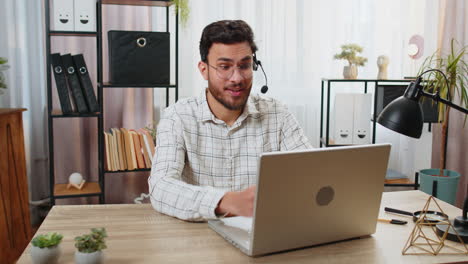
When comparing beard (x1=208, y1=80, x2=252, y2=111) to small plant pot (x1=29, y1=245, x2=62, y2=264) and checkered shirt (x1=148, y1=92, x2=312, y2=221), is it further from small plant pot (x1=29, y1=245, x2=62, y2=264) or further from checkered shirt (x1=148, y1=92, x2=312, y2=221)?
small plant pot (x1=29, y1=245, x2=62, y2=264)

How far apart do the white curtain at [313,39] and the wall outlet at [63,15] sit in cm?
75

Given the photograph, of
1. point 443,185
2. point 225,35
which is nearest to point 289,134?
point 225,35

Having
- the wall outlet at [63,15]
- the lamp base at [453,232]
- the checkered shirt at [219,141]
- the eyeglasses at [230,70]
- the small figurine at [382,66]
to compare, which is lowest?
the lamp base at [453,232]

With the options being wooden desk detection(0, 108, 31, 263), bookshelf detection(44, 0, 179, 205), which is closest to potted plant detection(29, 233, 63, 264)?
wooden desk detection(0, 108, 31, 263)

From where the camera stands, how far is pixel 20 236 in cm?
283

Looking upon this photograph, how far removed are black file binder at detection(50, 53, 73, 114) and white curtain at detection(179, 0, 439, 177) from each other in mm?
790

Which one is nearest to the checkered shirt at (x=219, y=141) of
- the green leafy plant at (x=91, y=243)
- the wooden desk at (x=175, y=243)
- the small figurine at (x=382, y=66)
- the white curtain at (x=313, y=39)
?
the wooden desk at (x=175, y=243)

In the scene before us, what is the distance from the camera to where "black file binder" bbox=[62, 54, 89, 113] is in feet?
9.37

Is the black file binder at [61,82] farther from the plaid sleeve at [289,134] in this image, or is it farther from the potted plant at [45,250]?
the potted plant at [45,250]

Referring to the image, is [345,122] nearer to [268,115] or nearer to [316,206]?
[268,115]

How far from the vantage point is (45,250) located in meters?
1.16

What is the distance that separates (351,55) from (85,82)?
1694 millimetres

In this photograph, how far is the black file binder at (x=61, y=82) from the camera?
111 inches

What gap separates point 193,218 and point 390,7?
266 cm
